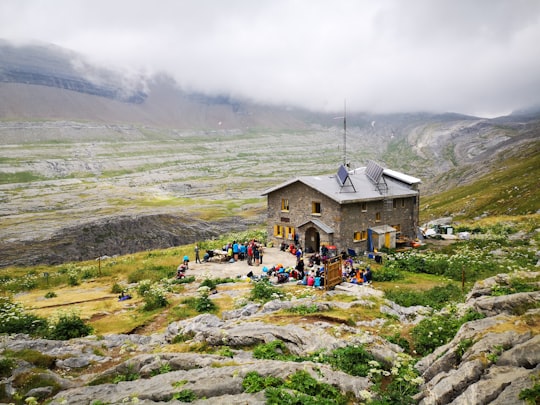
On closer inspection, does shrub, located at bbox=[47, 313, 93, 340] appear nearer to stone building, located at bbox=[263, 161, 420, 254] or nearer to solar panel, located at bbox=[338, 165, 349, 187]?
stone building, located at bbox=[263, 161, 420, 254]

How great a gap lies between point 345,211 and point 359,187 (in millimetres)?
4432

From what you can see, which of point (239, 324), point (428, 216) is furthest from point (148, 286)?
point (428, 216)

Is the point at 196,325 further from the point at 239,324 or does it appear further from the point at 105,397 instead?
the point at 105,397

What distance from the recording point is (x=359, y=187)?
40.6 metres

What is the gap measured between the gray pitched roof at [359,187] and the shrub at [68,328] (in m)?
24.0

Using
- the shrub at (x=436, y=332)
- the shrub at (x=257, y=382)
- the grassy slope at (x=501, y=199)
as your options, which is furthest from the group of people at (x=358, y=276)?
the grassy slope at (x=501, y=199)

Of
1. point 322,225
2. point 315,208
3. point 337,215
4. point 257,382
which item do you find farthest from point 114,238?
point 257,382

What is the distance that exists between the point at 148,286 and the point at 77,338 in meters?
10.6

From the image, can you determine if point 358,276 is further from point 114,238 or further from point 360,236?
point 114,238

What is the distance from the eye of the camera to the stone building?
124ft

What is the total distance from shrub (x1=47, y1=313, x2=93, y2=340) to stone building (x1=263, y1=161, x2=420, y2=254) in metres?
23.7

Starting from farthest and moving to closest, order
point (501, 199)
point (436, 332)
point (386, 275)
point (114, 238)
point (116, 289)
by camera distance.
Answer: point (114, 238), point (501, 199), point (116, 289), point (386, 275), point (436, 332)

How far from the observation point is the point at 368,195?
39.3m

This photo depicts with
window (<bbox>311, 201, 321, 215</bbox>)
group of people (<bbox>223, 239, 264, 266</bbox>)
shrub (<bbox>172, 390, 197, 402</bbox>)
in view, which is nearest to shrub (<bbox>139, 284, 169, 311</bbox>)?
group of people (<bbox>223, 239, 264, 266</bbox>)
